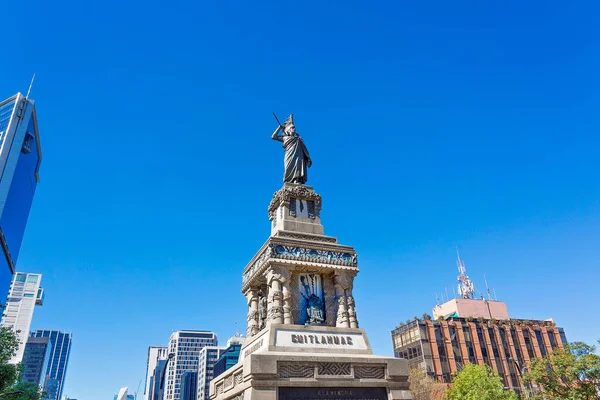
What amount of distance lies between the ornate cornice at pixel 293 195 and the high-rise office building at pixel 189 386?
6893 inches

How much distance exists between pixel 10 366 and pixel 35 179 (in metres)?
135

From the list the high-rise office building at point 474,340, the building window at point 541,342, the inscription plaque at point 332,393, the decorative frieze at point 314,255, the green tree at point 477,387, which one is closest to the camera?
the inscription plaque at point 332,393

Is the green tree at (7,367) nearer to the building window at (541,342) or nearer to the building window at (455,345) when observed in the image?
the building window at (455,345)

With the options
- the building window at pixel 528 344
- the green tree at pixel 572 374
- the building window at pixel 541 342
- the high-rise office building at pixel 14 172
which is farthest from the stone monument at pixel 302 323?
the high-rise office building at pixel 14 172

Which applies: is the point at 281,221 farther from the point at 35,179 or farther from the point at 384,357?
the point at 35,179

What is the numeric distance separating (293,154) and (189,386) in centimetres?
18017

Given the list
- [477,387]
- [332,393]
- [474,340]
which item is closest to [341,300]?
[332,393]

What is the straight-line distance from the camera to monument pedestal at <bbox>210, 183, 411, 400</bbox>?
13.4 meters

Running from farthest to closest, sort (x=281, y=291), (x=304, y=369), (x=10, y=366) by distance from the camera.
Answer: (x=10, y=366), (x=281, y=291), (x=304, y=369)

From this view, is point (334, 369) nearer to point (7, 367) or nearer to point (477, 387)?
point (7, 367)

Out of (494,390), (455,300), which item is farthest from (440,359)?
(494,390)

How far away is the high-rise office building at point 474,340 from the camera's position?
76062 mm

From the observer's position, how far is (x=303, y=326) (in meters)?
15.1

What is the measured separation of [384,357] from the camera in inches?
577
